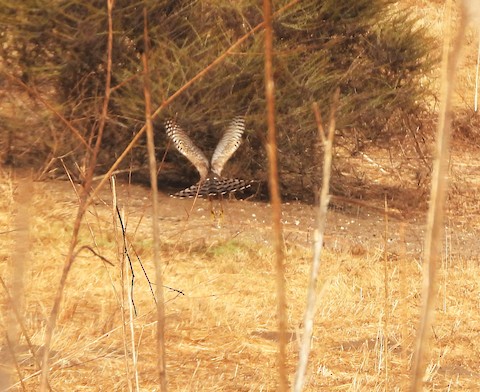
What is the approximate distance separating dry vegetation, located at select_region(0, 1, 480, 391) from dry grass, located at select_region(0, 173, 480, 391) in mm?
12

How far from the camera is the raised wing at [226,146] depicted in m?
9.37

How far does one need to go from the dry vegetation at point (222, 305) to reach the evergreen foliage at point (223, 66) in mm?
988

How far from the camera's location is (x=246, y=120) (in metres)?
9.66

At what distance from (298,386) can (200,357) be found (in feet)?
10.7

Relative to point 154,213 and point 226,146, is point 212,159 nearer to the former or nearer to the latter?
point 226,146

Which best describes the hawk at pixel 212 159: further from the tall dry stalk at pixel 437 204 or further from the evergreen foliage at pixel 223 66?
the tall dry stalk at pixel 437 204

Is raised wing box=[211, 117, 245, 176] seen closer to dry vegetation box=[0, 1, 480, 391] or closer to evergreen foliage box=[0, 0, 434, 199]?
evergreen foliage box=[0, 0, 434, 199]

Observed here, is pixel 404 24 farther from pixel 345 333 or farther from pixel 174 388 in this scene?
pixel 174 388

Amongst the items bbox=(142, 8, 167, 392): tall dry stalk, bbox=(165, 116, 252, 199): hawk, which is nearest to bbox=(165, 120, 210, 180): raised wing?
bbox=(165, 116, 252, 199): hawk

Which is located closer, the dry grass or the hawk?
the dry grass

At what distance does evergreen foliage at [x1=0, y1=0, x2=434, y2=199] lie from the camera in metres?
9.41

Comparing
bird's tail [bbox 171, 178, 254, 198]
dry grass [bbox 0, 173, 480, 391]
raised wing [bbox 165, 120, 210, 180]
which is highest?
raised wing [bbox 165, 120, 210, 180]

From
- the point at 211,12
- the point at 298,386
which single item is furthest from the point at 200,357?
the point at 211,12

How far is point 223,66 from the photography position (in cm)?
959
